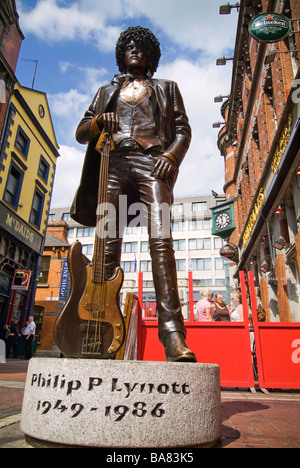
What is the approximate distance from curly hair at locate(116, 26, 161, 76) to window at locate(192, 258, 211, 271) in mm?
47235

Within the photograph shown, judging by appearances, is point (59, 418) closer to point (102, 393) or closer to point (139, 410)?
point (102, 393)

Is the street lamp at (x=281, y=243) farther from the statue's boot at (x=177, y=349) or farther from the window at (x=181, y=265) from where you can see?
the window at (x=181, y=265)

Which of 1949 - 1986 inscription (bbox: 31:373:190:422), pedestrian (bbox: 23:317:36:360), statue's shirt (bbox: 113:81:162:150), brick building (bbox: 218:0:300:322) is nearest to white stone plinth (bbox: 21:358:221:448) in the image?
1949 - 1986 inscription (bbox: 31:373:190:422)

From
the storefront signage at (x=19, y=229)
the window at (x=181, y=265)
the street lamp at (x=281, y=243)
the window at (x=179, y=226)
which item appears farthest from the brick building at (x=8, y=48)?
the window at (x=179, y=226)

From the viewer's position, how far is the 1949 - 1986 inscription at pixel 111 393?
1.67 meters

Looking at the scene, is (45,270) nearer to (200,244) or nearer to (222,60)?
(222,60)

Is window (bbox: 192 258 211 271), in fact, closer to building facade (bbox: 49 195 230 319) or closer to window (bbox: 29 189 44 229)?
building facade (bbox: 49 195 230 319)

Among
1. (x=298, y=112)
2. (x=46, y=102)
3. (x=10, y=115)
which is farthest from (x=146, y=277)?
(x=298, y=112)

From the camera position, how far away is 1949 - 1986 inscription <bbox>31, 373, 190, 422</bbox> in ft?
5.49

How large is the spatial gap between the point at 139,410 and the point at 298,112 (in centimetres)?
878

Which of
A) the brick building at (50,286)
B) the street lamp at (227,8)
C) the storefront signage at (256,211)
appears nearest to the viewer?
the storefront signage at (256,211)

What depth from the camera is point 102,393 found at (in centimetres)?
170

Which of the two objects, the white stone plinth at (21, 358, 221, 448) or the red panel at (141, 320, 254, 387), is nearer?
the white stone plinth at (21, 358, 221, 448)

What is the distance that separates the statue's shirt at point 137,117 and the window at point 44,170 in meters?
18.4
